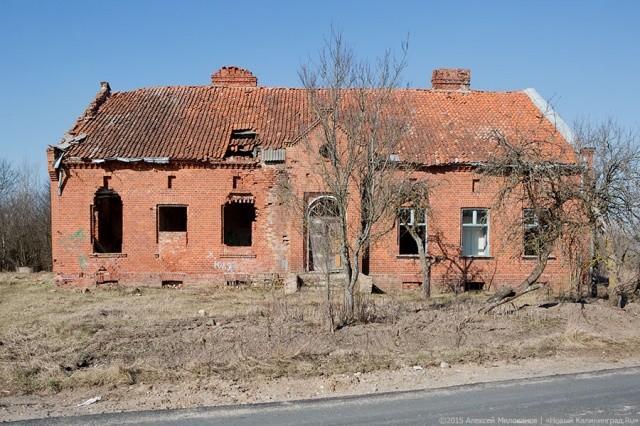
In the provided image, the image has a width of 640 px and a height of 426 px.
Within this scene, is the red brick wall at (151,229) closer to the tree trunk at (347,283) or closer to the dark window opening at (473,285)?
the dark window opening at (473,285)

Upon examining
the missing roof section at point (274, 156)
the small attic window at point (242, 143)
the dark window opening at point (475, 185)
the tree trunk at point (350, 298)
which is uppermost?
→ the small attic window at point (242, 143)

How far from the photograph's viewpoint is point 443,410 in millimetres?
6707

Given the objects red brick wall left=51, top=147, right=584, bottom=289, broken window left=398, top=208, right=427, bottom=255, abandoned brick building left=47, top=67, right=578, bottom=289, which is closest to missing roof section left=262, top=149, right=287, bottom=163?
Result: abandoned brick building left=47, top=67, right=578, bottom=289

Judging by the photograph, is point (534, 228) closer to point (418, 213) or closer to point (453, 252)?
point (418, 213)

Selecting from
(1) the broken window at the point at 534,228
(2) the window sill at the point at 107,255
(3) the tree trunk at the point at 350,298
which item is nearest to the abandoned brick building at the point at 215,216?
(2) the window sill at the point at 107,255

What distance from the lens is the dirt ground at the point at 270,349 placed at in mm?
7863

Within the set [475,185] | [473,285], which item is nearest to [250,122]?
[475,185]

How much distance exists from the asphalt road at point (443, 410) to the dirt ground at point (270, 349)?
1.62 ft

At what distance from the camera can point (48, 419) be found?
6562 millimetres

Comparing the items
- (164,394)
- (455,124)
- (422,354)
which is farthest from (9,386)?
(455,124)

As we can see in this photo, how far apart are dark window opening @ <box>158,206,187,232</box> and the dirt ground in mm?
5180

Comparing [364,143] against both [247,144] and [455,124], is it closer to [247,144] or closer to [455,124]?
[247,144]

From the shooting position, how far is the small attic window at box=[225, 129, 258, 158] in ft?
65.8

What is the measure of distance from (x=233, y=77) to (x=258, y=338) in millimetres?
16632
